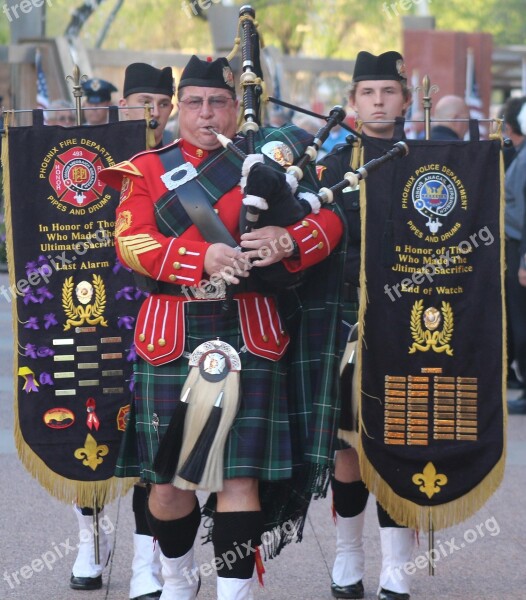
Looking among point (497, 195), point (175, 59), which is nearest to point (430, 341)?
point (497, 195)

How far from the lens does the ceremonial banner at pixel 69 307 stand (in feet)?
15.7

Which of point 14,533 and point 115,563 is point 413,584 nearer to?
point 115,563

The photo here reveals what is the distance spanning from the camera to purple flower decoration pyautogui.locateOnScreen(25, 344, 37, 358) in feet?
15.8

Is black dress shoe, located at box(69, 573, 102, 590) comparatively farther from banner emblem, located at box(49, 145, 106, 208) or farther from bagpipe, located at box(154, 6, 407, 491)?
banner emblem, located at box(49, 145, 106, 208)

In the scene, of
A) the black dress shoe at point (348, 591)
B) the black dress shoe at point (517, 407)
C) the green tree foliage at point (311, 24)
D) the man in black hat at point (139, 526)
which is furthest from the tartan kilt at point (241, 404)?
the green tree foliage at point (311, 24)

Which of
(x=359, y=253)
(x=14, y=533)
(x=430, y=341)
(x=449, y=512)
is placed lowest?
(x=14, y=533)

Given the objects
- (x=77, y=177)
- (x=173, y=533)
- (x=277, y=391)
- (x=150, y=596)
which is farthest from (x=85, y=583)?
(x=77, y=177)

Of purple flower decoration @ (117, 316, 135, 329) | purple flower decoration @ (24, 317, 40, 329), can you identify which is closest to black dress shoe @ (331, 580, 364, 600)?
purple flower decoration @ (117, 316, 135, 329)

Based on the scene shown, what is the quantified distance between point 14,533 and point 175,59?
1286 cm

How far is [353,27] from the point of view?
3341 cm

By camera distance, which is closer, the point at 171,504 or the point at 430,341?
the point at 171,504

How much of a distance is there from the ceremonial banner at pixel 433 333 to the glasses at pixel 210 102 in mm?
742

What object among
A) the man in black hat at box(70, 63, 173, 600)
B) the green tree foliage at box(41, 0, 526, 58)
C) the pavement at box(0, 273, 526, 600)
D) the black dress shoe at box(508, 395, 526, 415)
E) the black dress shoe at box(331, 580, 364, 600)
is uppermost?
the green tree foliage at box(41, 0, 526, 58)

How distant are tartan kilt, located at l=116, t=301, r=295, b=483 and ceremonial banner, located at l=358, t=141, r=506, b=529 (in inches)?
26.7
